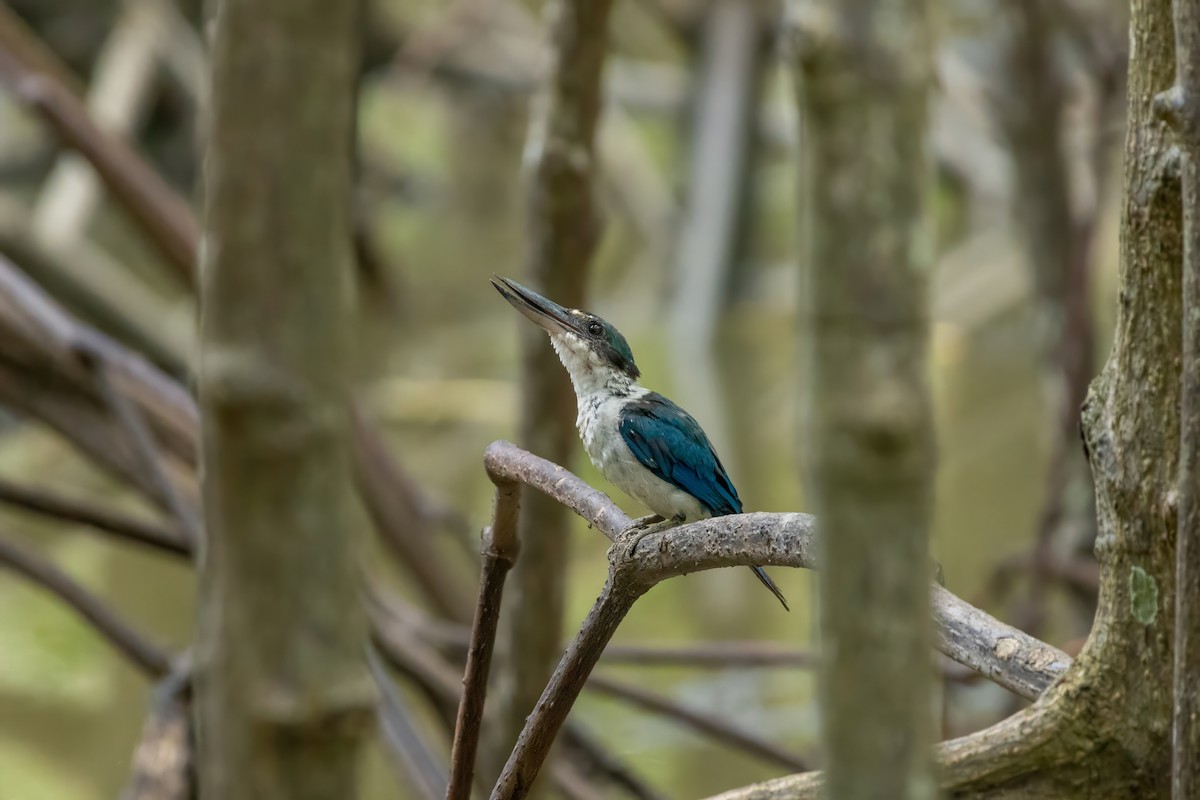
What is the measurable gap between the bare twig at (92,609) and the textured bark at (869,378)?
3.21 metres

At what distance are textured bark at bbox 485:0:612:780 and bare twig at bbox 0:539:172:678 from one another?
3.42 ft

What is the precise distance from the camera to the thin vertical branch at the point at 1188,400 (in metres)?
1.39

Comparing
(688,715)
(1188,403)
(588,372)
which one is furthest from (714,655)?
(1188,403)

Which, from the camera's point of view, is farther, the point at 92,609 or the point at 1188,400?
the point at 92,609

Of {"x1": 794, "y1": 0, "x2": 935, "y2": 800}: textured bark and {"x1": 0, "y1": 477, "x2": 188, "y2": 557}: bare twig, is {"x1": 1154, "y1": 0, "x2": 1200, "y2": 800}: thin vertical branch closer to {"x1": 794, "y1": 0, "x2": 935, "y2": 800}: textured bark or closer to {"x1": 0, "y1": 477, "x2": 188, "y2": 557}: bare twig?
{"x1": 794, "y1": 0, "x2": 935, "y2": 800}: textured bark

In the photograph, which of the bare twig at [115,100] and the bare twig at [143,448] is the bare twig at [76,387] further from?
the bare twig at [115,100]

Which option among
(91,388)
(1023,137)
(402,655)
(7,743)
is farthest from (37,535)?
(1023,137)

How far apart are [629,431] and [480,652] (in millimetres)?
1001

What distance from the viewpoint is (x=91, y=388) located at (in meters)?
4.06

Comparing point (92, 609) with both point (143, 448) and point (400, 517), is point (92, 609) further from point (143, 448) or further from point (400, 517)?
point (400, 517)

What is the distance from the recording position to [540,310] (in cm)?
284

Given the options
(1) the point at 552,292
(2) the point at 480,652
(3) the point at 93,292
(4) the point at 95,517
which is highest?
(3) the point at 93,292

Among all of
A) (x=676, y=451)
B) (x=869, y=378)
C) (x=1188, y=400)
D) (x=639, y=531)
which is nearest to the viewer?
(x=869, y=378)

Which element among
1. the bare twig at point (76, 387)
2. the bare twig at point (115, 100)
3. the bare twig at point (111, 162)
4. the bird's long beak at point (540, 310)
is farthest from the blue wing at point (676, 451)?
the bare twig at point (115, 100)
